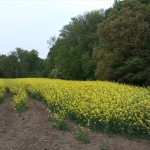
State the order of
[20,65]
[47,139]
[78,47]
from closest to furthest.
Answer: [47,139]
[78,47]
[20,65]

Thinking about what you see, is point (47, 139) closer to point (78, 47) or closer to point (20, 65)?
point (78, 47)

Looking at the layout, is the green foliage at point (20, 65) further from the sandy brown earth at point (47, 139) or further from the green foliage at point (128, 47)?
the sandy brown earth at point (47, 139)

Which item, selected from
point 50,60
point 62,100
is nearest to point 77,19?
point 50,60

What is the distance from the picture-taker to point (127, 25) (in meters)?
28.6

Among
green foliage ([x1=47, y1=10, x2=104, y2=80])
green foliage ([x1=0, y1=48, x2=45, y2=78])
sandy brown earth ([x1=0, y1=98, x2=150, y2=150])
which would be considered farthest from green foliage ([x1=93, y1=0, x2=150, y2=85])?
green foliage ([x1=0, y1=48, x2=45, y2=78])

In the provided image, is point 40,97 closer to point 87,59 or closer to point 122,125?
point 122,125

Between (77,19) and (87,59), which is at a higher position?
(77,19)

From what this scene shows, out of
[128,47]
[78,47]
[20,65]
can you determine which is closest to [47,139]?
[128,47]

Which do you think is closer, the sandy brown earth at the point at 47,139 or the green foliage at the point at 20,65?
the sandy brown earth at the point at 47,139

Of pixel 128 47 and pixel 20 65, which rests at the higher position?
pixel 20 65

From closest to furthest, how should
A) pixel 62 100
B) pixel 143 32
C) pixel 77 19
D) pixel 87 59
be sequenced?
pixel 62 100 → pixel 143 32 → pixel 87 59 → pixel 77 19

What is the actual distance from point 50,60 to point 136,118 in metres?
64.8

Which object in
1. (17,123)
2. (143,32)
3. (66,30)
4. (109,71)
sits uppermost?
(66,30)

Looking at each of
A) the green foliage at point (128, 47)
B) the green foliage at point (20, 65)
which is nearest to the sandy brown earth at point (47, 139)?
the green foliage at point (128, 47)
